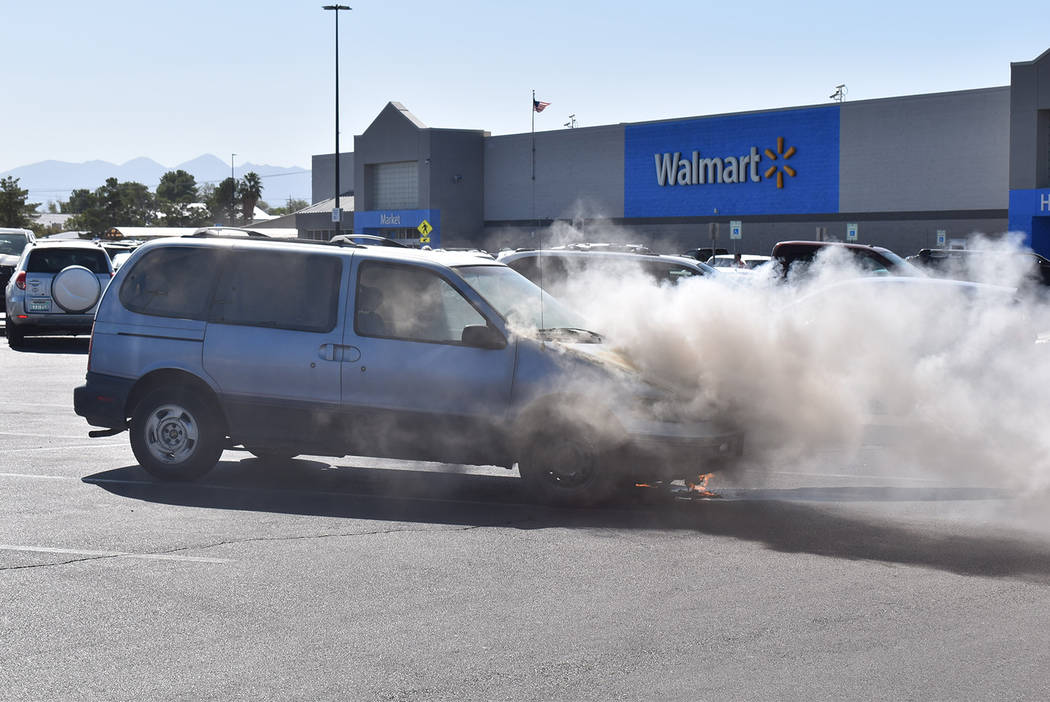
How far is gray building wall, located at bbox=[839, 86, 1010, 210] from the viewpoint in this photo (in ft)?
141

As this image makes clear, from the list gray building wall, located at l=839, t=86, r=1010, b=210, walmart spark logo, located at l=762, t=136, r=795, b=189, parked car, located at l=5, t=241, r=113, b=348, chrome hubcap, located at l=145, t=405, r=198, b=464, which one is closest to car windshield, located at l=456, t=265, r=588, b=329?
chrome hubcap, located at l=145, t=405, r=198, b=464

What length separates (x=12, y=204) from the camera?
9175cm

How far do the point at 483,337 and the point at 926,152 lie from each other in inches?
1603

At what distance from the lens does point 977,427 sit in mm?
8695

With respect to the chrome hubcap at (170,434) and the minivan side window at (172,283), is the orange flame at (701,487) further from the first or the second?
the minivan side window at (172,283)

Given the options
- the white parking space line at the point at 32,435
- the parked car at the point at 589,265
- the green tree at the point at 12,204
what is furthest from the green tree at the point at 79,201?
the white parking space line at the point at 32,435

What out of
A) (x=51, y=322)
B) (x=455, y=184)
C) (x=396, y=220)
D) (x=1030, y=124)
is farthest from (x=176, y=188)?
(x=51, y=322)

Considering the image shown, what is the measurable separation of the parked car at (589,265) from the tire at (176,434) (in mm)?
4709

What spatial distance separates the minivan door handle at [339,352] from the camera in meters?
8.43

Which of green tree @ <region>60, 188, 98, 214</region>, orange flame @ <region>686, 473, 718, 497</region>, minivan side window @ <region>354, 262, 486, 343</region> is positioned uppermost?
green tree @ <region>60, 188, 98, 214</region>

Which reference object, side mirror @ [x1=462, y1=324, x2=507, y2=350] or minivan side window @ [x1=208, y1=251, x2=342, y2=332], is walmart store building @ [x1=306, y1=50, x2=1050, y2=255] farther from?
side mirror @ [x1=462, y1=324, x2=507, y2=350]

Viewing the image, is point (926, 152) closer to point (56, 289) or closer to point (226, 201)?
point (56, 289)

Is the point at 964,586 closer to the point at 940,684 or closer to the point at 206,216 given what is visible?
the point at 940,684

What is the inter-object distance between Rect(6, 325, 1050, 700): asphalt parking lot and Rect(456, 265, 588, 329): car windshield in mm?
1321
